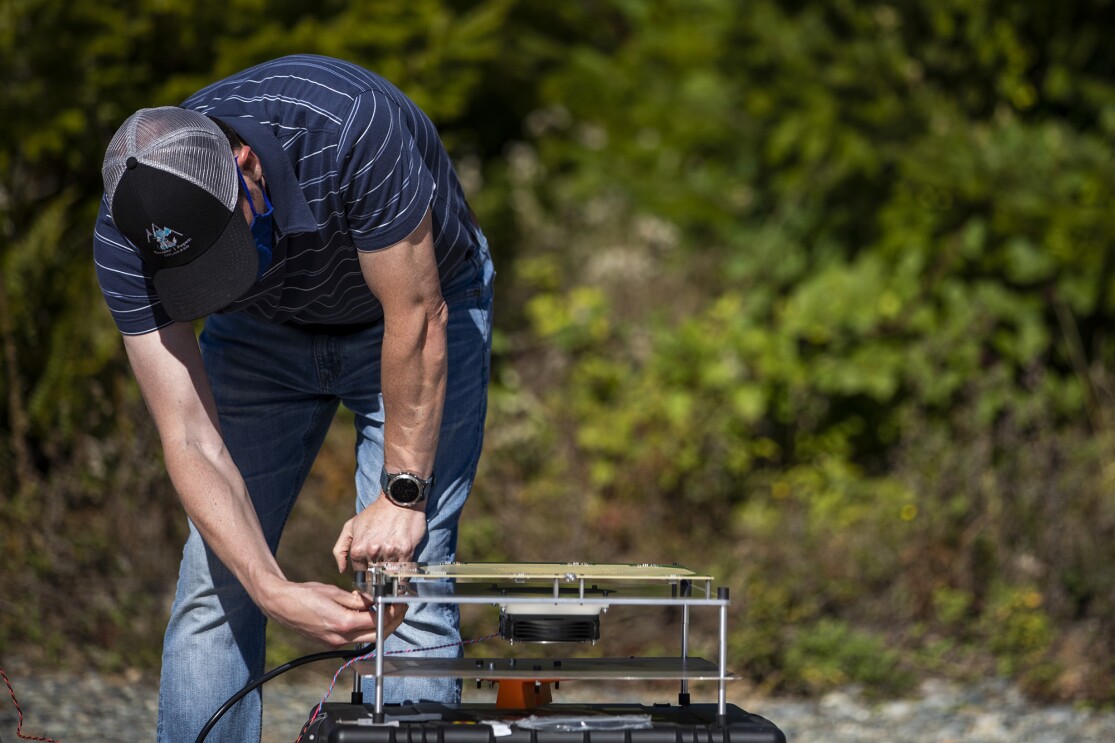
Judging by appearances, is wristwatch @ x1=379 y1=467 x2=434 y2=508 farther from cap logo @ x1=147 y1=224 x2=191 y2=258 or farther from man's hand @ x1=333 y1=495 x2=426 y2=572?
cap logo @ x1=147 y1=224 x2=191 y2=258

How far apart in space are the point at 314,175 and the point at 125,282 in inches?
14.7

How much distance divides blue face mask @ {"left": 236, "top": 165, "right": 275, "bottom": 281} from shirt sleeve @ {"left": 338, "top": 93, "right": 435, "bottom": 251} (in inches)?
5.1

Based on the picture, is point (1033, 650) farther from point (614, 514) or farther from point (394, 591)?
point (394, 591)

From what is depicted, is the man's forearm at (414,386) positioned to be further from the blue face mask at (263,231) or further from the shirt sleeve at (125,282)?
the shirt sleeve at (125,282)

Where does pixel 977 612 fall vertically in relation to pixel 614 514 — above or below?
below

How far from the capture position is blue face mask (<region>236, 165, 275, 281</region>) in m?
2.04

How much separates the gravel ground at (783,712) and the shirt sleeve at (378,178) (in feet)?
6.38

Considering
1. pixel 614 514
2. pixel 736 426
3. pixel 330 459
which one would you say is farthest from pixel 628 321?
pixel 330 459

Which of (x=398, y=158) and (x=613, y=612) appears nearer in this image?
(x=398, y=158)

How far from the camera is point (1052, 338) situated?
571 centimetres

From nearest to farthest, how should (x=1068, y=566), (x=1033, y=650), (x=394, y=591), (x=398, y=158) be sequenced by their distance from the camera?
(x=394, y=591), (x=398, y=158), (x=1033, y=650), (x=1068, y=566)

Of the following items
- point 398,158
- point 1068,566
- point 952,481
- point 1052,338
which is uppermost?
point 1052,338

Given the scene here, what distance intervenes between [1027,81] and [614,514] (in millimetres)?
2756

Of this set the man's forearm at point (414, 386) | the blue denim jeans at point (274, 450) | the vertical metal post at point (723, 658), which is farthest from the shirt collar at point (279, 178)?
the vertical metal post at point (723, 658)
